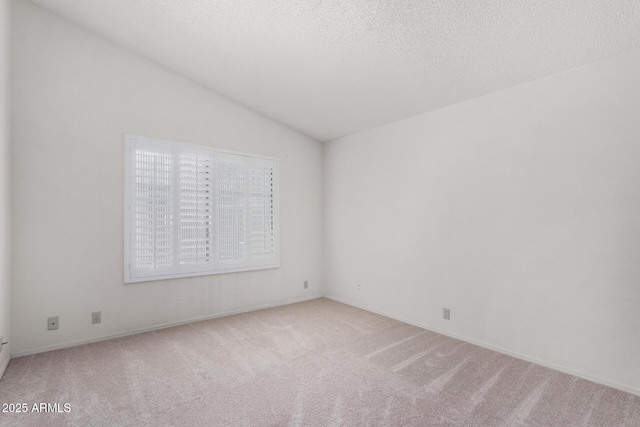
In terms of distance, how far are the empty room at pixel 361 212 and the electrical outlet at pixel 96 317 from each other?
0.19 ft

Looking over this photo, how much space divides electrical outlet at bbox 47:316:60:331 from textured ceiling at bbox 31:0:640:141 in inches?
113

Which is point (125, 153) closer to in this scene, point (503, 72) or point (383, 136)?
point (383, 136)

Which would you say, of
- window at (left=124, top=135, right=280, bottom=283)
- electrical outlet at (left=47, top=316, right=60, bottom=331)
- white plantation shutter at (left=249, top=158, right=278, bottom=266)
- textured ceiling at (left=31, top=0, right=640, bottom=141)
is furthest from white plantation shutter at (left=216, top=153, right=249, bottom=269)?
electrical outlet at (left=47, top=316, right=60, bottom=331)

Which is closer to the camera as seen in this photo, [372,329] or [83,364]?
[83,364]

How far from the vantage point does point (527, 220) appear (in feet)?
9.04

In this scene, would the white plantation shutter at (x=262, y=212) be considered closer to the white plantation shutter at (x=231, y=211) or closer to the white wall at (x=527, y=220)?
the white plantation shutter at (x=231, y=211)

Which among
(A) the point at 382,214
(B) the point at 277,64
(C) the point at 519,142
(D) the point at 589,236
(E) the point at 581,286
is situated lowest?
(E) the point at 581,286

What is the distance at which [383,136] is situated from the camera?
4066 mm

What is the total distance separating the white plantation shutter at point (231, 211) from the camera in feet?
12.9

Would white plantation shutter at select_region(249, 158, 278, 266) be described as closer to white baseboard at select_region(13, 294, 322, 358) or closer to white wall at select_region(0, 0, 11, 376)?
white baseboard at select_region(13, 294, 322, 358)

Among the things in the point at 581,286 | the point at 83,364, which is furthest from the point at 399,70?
the point at 83,364

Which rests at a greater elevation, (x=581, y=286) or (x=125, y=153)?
(x=125, y=153)

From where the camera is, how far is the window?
132 inches

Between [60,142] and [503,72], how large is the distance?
13.6 ft
